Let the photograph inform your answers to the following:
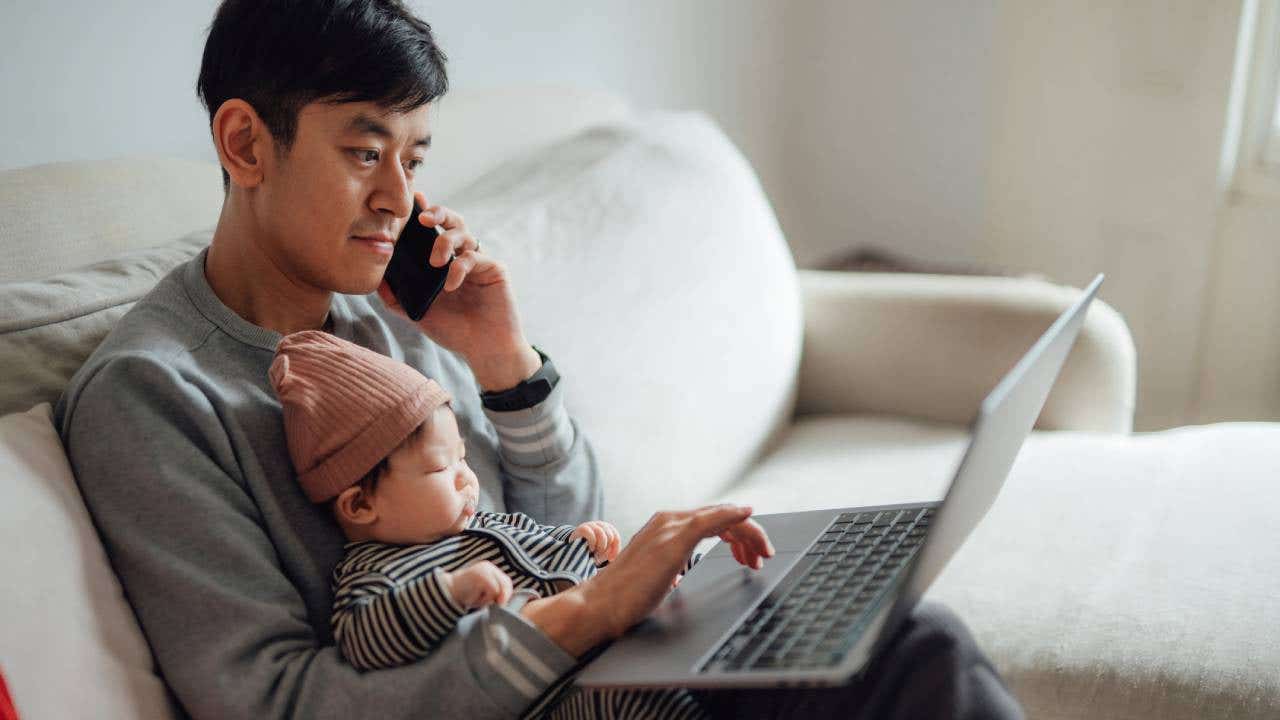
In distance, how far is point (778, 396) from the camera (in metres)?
1.83

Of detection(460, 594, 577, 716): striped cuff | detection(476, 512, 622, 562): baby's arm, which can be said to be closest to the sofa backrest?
detection(476, 512, 622, 562): baby's arm

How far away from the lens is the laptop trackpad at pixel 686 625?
818 millimetres

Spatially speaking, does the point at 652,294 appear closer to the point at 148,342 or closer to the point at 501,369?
the point at 501,369

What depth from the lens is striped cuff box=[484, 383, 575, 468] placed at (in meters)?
1.20

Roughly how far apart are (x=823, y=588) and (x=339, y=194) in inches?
20.7

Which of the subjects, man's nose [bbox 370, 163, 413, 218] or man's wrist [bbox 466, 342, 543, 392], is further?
man's wrist [bbox 466, 342, 543, 392]

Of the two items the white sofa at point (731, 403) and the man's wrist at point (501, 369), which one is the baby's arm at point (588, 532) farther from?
the white sofa at point (731, 403)

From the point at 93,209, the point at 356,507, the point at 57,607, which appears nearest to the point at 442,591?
the point at 356,507

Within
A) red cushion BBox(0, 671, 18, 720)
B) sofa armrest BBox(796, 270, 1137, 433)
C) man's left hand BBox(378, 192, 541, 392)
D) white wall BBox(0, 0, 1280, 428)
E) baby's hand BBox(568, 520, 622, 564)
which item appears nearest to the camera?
red cushion BBox(0, 671, 18, 720)

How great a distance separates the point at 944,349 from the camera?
6.20 ft

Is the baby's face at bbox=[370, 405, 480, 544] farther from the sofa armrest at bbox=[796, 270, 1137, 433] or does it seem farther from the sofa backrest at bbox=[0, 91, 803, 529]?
the sofa armrest at bbox=[796, 270, 1137, 433]

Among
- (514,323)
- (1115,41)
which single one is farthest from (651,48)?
(514,323)

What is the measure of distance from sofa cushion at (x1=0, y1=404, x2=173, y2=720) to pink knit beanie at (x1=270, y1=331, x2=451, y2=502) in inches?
6.6

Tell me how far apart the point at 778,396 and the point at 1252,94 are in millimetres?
1394
